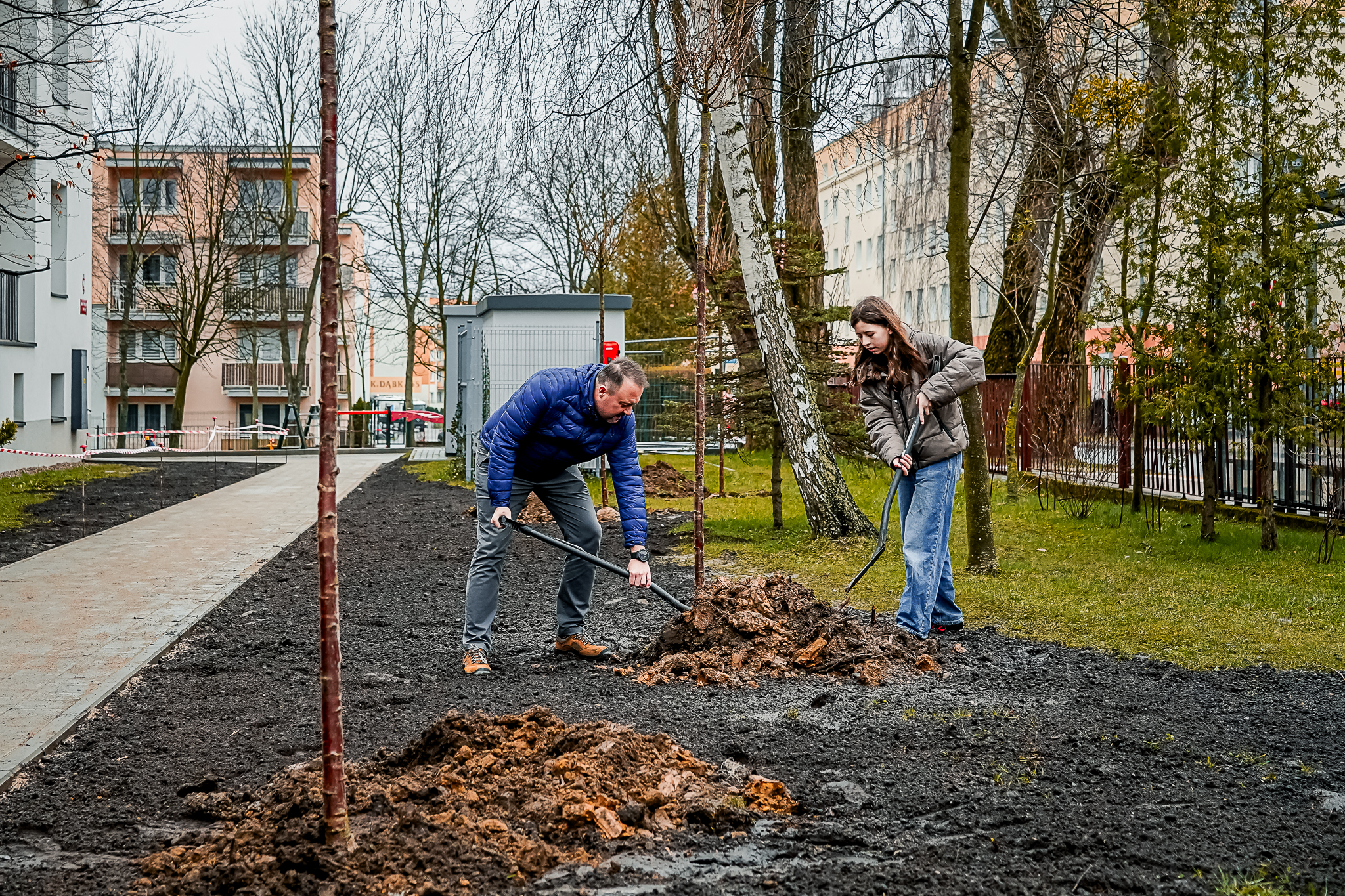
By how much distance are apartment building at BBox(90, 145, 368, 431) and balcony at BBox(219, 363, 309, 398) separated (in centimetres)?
6

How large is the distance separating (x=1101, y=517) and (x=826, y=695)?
9.01 meters

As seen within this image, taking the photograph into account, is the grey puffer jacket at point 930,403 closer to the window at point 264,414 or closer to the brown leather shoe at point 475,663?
the brown leather shoe at point 475,663

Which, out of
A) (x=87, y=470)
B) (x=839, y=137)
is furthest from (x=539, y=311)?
(x=87, y=470)

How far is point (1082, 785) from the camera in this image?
13.9 feet

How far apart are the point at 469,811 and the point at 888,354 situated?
3962 millimetres

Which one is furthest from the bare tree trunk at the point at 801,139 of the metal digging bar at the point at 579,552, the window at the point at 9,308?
the window at the point at 9,308

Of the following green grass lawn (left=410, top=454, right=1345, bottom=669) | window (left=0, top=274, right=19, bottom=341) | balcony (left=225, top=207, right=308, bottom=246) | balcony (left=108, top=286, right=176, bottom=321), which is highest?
balcony (left=225, top=207, right=308, bottom=246)

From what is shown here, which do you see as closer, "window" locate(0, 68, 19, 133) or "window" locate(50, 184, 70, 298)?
"window" locate(0, 68, 19, 133)

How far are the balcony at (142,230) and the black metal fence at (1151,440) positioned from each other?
3291 cm

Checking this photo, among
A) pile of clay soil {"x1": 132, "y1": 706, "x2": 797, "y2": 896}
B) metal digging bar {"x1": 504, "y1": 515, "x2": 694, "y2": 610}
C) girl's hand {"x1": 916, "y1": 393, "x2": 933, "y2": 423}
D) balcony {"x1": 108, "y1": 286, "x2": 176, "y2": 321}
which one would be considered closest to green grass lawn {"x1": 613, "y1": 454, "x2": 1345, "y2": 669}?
girl's hand {"x1": 916, "y1": 393, "x2": 933, "y2": 423}

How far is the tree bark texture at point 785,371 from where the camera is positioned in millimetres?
11641

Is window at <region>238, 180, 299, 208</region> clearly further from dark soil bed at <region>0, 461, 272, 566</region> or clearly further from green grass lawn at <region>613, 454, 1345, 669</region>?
green grass lawn at <region>613, 454, 1345, 669</region>

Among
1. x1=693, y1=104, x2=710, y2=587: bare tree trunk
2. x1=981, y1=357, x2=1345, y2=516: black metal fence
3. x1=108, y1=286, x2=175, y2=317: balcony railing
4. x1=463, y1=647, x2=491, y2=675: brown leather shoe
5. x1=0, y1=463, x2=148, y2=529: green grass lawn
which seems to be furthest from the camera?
x1=108, y1=286, x2=175, y2=317: balcony railing

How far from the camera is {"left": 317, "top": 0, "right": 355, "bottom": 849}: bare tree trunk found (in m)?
3.27
